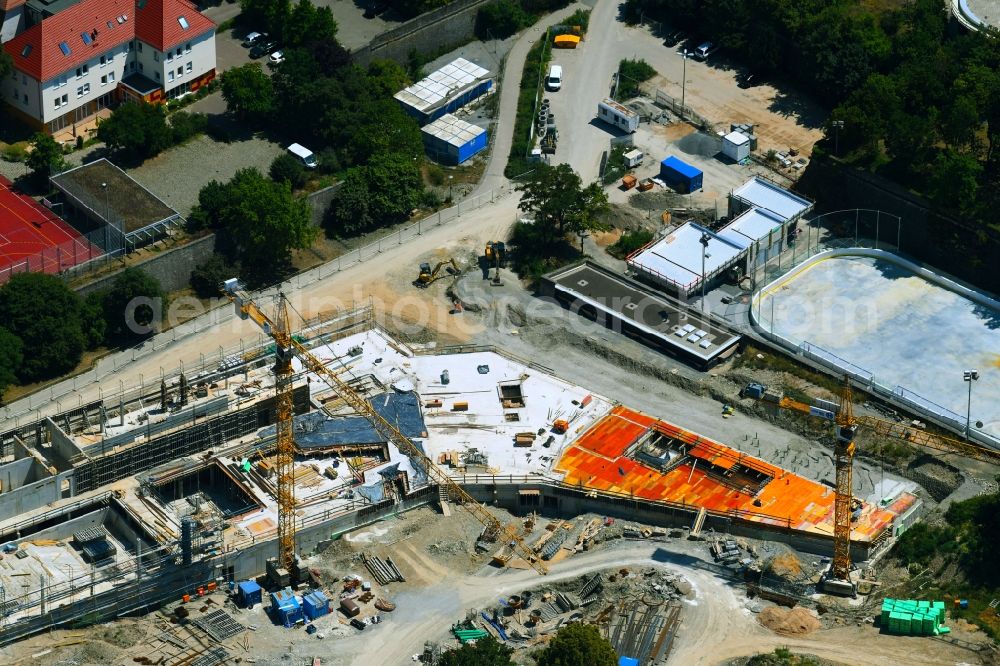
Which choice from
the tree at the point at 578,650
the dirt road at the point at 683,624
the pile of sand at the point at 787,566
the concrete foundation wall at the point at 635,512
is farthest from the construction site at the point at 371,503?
the tree at the point at 578,650

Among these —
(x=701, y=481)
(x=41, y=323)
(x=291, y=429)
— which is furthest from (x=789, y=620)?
(x=41, y=323)

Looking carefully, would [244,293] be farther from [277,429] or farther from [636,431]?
[636,431]

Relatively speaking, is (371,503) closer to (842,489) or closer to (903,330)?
(842,489)

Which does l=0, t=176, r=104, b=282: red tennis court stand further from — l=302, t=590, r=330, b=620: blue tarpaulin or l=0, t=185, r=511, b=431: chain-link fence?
l=302, t=590, r=330, b=620: blue tarpaulin

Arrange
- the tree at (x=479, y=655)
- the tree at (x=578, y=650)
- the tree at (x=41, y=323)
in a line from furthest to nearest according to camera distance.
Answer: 1. the tree at (x=41, y=323)
2. the tree at (x=479, y=655)
3. the tree at (x=578, y=650)

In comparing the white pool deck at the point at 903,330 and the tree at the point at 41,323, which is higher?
the white pool deck at the point at 903,330

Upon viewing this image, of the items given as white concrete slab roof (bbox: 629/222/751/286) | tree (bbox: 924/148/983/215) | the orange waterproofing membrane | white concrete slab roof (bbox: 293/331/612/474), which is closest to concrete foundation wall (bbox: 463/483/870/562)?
the orange waterproofing membrane

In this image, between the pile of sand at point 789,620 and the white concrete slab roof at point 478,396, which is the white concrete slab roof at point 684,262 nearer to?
the white concrete slab roof at point 478,396
